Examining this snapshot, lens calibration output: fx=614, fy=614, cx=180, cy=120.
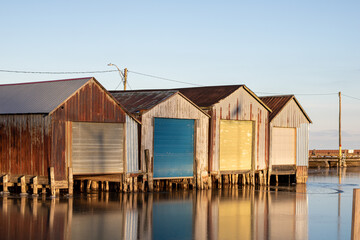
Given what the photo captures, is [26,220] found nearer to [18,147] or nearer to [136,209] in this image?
[136,209]

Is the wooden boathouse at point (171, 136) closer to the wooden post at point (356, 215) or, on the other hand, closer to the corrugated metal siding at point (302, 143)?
the corrugated metal siding at point (302, 143)

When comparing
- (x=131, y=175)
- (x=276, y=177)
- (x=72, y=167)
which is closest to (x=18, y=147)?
(x=72, y=167)

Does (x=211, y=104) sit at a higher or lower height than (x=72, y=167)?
higher

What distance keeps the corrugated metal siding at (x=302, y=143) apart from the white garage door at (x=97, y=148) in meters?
17.6

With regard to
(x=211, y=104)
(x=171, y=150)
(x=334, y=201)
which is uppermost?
(x=211, y=104)

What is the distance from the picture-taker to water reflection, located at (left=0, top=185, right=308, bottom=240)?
20000 millimetres

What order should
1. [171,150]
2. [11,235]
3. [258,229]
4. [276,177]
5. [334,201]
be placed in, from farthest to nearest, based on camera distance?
[276,177]
[171,150]
[334,201]
[258,229]
[11,235]

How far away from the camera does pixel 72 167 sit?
3083 cm

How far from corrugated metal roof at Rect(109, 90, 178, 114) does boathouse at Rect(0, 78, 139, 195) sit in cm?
175

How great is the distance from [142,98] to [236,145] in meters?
7.45

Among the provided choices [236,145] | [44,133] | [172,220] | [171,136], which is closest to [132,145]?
[171,136]

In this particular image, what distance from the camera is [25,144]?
3066 centimetres

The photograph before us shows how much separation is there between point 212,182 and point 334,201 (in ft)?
34.1

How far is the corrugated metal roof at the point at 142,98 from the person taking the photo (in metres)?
34.8
